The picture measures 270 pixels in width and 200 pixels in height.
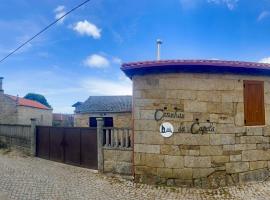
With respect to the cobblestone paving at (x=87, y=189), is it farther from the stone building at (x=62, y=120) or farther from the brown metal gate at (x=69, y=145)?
the stone building at (x=62, y=120)

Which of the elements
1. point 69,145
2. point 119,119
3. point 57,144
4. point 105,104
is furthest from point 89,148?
point 105,104

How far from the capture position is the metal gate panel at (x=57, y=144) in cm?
1107

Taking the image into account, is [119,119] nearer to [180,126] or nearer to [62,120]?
[180,126]

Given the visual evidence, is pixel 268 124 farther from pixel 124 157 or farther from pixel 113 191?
pixel 113 191

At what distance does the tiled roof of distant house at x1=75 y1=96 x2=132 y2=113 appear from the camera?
21786mm

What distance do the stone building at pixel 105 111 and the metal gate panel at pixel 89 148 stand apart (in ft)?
32.9

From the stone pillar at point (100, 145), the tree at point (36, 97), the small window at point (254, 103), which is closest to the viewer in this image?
the small window at point (254, 103)

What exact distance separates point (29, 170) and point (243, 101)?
7.79m

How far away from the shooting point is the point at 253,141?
27.1 ft

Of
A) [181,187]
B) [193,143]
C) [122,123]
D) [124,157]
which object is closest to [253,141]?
[193,143]

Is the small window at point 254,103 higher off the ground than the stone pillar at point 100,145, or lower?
higher

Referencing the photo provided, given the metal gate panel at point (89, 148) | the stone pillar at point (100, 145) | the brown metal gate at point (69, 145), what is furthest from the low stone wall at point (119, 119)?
the stone pillar at point (100, 145)

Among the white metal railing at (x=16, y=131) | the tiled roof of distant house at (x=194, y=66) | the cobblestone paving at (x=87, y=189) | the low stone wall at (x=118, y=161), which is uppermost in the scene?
the tiled roof of distant house at (x=194, y=66)

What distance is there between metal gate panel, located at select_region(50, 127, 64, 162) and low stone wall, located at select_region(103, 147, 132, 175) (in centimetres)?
298
